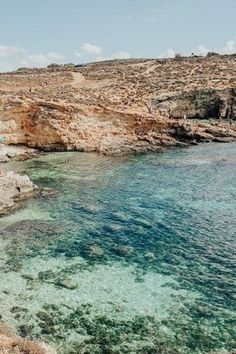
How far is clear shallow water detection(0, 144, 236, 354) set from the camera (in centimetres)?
1630

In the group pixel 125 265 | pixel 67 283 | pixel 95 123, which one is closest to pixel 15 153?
pixel 95 123

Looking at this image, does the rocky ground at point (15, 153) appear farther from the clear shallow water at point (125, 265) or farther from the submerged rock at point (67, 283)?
the submerged rock at point (67, 283)

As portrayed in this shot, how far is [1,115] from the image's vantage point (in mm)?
49281

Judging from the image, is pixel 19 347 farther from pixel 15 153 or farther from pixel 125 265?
pixel 15 153

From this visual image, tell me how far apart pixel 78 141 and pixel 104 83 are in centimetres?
3280

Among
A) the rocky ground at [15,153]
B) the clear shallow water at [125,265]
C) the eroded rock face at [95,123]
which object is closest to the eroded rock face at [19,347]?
the clear shallow water at [125,265]

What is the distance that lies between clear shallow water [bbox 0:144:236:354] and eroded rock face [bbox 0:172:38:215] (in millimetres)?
1512

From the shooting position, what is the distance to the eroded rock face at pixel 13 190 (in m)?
31.4

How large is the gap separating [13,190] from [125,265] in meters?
14.7

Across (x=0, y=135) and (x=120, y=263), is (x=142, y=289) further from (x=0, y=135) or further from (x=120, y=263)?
(x=0, y=135)

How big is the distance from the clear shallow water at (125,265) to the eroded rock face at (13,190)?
1512mm

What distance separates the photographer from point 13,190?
110ft

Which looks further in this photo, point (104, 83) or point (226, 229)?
point (104, 83)

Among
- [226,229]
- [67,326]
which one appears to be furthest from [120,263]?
[226,229]
